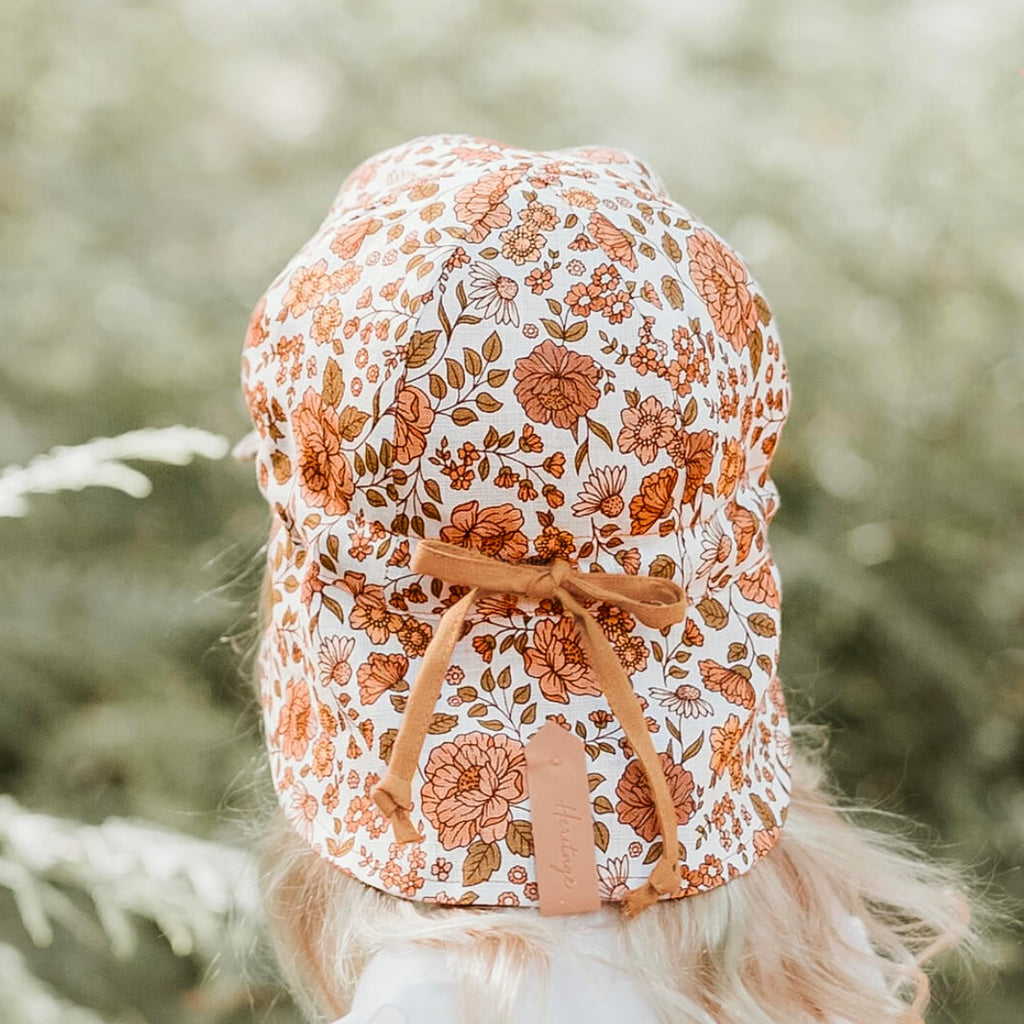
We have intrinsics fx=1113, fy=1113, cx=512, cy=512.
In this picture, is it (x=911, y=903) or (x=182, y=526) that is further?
(x=182, y=526)

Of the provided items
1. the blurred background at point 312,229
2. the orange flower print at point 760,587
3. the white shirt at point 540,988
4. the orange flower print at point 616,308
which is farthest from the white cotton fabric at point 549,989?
the blurred background at point 312,229

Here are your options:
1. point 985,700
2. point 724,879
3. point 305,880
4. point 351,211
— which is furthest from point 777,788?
point 985,700

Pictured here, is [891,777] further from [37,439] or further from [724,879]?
[37,439]

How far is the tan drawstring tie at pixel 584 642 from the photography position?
60 cm

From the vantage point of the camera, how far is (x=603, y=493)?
61cm

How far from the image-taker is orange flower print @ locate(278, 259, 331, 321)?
25.1 inches

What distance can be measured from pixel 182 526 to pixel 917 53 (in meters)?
1.02

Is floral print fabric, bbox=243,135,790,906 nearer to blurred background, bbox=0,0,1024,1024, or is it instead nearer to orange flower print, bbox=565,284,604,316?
orange flower print, bbox=565,284,604,316

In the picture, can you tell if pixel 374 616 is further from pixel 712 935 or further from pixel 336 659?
pixel 712 935

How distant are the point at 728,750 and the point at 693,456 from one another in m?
0.18

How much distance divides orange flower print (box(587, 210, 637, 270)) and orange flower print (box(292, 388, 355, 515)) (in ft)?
0.58

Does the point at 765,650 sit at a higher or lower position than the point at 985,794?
higher

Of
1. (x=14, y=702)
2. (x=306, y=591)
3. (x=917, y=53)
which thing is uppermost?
(x=917, y=53)

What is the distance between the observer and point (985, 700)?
4.16 feet
